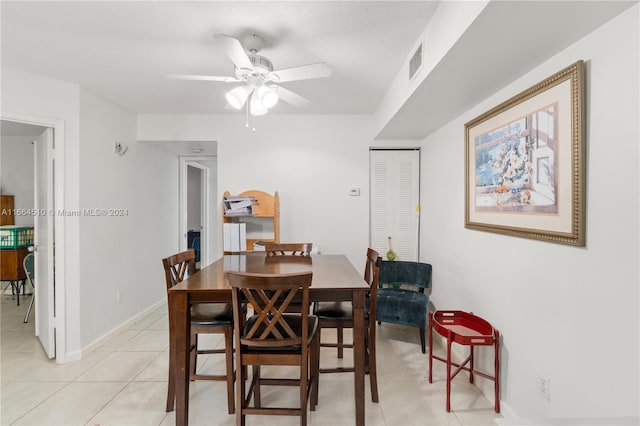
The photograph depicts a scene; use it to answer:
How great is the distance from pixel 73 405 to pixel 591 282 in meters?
3.17

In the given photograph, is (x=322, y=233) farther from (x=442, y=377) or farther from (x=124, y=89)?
(x=124, y=89)

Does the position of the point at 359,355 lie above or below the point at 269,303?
below

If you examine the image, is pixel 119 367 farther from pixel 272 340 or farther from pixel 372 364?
pixel 372 364

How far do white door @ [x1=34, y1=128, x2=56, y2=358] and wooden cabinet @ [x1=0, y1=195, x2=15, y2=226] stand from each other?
6.64ft

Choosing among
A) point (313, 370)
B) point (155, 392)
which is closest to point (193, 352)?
point (155, 392)

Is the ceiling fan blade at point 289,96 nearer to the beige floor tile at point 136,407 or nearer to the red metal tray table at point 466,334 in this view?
the red metal tray table at point 466,334

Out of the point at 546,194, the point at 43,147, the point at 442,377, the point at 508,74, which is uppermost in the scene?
the point at 508,74

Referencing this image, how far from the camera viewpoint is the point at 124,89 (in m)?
2.91

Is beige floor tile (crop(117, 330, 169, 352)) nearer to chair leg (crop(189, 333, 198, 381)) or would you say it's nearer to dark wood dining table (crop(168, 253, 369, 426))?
chair leg (crop(189, 333, 198, 381))

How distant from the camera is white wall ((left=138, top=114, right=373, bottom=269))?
12.2 ft

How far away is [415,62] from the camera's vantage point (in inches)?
82.0

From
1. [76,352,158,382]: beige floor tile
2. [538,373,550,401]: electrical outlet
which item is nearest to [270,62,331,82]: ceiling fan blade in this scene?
[538,373,550,401]: electrical outlet

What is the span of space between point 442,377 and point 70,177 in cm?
360

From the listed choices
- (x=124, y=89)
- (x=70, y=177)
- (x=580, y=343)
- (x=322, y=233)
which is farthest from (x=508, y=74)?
(x=70, y=177)
